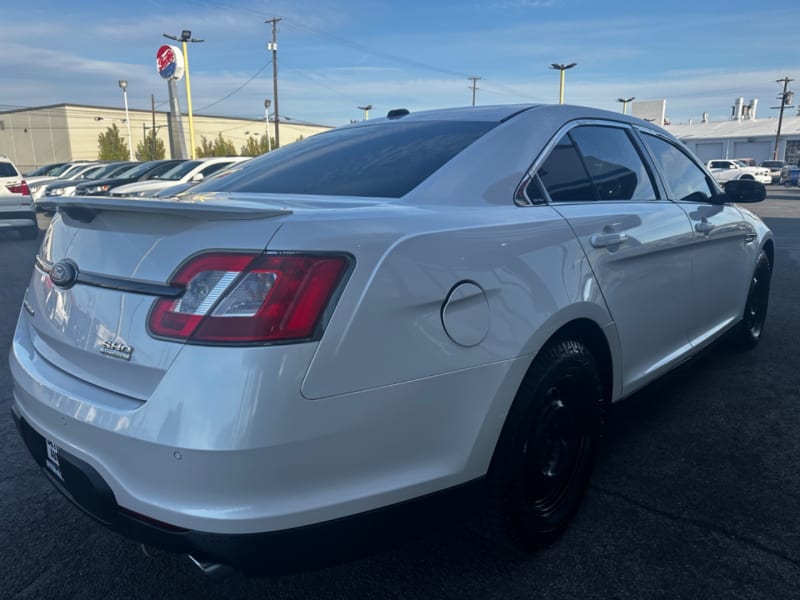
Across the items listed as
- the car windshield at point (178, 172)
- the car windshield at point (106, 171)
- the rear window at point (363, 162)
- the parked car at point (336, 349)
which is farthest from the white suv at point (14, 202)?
the parked car at point (336, 349)

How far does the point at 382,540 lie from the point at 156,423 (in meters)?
0.66

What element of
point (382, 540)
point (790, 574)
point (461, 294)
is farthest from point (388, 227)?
point (790, 574)

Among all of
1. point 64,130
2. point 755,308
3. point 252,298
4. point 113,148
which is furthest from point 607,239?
point 64,130

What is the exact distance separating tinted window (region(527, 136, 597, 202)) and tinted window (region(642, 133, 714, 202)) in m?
0.82

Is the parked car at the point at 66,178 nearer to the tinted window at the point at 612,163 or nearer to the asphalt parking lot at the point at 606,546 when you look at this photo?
the asphalt parking lot at the point at 606,546

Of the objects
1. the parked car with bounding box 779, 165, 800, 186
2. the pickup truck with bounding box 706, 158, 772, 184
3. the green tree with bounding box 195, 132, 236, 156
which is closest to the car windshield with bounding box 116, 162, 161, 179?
the pickup truck with bounding box 706, 158, 772, 184

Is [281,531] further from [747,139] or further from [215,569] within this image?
[747,139]

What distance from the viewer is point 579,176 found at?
2568mm

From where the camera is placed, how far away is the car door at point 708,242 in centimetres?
324

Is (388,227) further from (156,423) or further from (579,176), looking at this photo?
(579,176)

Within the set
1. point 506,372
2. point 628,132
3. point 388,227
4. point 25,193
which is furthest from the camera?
point 25,193

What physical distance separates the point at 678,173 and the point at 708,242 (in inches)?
16.2

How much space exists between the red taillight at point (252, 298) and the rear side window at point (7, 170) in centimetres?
1288

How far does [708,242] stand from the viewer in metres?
3.33
